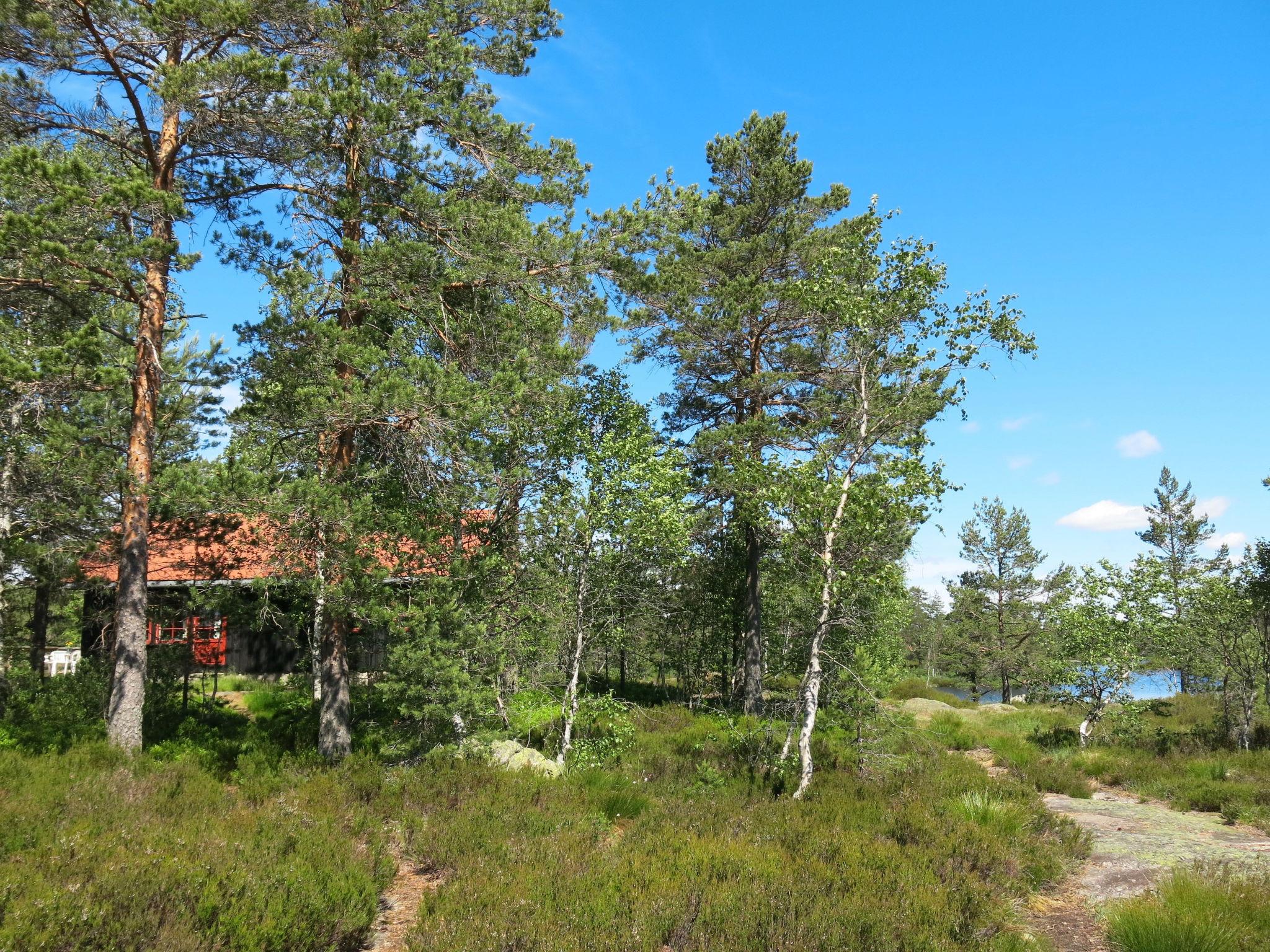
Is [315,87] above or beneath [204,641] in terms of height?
above

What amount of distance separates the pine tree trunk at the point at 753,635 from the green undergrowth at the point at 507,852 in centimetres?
655

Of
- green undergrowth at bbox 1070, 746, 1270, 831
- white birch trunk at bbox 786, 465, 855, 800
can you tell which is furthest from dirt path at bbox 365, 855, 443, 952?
green undergrowth at bbox 1070, 746, 1270, 831

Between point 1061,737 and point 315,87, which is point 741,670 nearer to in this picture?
point 1061,737

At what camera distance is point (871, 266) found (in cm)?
1052

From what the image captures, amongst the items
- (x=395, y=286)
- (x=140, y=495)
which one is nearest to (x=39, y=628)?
(x=140, y=495)

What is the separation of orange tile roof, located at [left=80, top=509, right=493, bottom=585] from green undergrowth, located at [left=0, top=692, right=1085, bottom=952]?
2652 mm

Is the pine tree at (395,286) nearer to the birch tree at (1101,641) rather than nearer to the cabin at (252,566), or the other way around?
the cabin at (252,566)

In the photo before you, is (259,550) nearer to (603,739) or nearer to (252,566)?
(252,566)

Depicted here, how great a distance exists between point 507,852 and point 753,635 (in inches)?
476

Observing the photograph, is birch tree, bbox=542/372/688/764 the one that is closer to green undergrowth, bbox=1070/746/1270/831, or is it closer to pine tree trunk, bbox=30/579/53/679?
green undergrowth, bbox=1070/746/1270/831

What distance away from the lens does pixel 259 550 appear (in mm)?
10133

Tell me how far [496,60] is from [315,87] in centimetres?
342

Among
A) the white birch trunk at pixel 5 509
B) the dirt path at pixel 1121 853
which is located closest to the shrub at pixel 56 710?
the white birch trunk at pixel 5 509

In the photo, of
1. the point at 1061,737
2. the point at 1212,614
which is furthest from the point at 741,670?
the point at 1212,614
